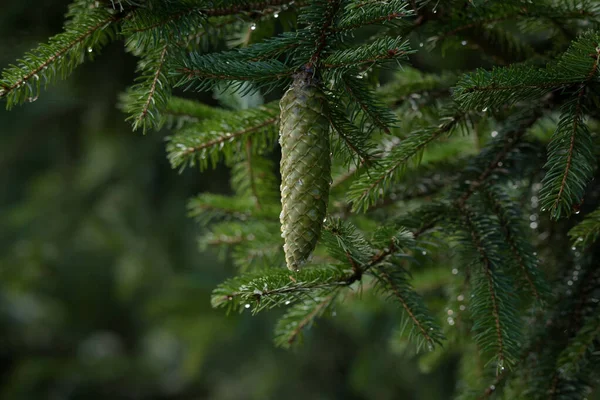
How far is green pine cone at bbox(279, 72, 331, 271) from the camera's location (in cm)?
71

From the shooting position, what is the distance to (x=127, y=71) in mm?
2264

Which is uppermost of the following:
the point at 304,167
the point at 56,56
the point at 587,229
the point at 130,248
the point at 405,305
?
the point at 56,56

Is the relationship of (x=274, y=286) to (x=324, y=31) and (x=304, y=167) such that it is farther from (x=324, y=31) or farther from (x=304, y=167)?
(x=324, y=31)

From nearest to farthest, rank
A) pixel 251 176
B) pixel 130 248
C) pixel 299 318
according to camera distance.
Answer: pixel 299 318
pixel 251 176
pixel 130 248

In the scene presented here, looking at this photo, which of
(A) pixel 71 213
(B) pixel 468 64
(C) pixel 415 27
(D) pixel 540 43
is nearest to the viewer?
(C) pixel 415 27

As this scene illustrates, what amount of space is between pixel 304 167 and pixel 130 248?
2.83 meters

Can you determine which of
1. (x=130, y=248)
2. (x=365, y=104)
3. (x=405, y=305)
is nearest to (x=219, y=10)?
(x=365, y=104)

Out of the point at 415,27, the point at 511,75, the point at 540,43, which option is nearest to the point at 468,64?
the point at 540,43

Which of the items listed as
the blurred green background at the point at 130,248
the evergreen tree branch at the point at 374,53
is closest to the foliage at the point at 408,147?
the evergreen tree branch at the point at 374,53

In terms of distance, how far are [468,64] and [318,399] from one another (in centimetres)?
208

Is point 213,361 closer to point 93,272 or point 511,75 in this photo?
point 93,272

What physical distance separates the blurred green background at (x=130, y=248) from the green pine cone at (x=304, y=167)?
1046 mm

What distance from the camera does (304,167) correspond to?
0.71 metres

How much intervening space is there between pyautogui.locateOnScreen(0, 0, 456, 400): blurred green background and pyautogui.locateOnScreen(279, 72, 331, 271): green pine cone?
3.43ft
